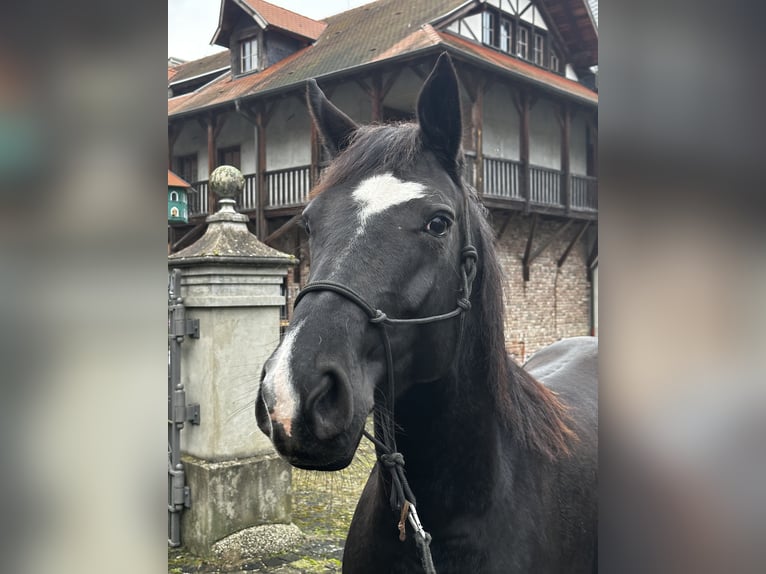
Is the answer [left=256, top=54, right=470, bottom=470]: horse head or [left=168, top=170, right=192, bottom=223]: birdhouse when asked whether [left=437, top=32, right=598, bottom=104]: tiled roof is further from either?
[left=256, top=54, right=470, bottom=470]: horse head

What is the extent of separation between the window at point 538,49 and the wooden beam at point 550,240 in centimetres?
219

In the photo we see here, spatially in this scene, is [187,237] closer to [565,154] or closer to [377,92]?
[377,92]

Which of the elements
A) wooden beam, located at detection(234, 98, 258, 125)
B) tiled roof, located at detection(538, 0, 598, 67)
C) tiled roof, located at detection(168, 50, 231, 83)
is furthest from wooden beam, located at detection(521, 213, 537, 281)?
tiled roof, located at detection(168, 50, 231, 83)

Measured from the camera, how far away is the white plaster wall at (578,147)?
6805 millimetres

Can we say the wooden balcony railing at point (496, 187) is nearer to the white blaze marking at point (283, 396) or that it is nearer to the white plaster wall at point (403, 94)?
the white plaster wall at point (403, 94)

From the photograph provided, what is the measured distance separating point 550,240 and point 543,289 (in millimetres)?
590

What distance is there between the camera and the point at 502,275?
1.47 metres

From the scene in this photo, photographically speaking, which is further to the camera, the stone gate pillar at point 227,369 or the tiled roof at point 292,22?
the tiled roof at point 292,22

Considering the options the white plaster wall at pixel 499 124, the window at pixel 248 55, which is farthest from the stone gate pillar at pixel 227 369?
the white plaster wall at pixel 499 124

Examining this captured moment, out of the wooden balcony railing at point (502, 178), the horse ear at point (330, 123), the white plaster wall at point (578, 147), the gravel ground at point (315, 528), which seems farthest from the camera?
the white plaster wall at point (578, 147)

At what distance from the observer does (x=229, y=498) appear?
2.96 m

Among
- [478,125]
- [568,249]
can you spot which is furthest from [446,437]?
[568,249]
